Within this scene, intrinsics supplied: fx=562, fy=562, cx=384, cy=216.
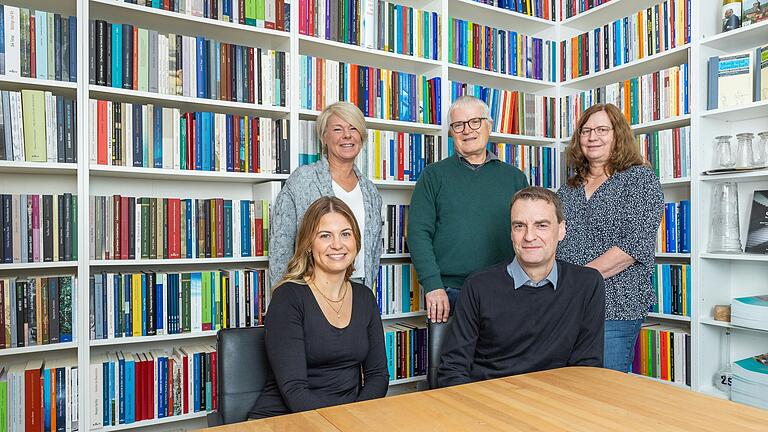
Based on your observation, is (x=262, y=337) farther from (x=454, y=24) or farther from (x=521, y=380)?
(x=454, y=24)

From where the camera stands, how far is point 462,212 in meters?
2.42

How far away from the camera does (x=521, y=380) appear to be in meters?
1.38

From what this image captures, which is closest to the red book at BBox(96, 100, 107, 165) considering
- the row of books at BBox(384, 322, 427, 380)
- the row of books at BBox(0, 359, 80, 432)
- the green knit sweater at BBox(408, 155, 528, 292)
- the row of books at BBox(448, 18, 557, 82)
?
the row of books at BBox(0, 359, 80, 432)

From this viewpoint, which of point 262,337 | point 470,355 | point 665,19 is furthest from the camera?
point 665,19

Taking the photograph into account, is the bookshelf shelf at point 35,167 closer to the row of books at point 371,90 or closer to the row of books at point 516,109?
the row of books at point 371,90

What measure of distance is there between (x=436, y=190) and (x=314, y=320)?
1038mm

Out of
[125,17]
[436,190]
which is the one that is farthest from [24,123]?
[436,190]

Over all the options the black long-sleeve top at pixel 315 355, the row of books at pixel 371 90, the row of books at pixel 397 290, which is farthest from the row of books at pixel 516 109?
the black long-sleeve top at pixel 315 355

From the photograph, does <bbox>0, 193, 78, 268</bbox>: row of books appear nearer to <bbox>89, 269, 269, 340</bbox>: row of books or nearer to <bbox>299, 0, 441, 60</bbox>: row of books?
<bbox>89, 269, 269, 340</bbox>: row of books

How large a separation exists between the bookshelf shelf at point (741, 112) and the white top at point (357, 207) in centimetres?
172

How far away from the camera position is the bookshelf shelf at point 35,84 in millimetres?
2152

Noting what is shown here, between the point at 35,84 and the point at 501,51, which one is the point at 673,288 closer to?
the point at 501,51

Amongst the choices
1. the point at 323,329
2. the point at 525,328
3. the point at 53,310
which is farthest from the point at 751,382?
the point at 53,310

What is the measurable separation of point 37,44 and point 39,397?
1370 millimetres
